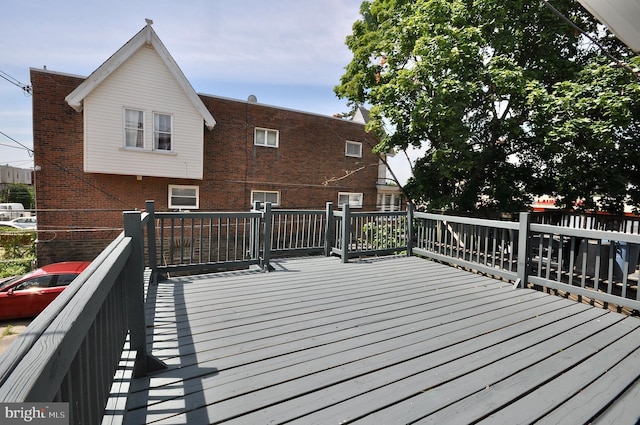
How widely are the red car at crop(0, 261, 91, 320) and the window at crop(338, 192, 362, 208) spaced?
11.2 metres

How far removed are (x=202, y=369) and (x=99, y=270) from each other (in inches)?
46.4

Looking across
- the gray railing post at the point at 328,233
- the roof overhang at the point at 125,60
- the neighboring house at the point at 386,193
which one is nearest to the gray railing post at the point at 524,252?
the gray railing post at the point at 328,233

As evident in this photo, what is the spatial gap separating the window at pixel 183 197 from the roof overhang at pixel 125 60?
283 centimetres

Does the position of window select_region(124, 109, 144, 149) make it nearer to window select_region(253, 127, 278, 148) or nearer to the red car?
window select_region(253, 127, 278, 148)

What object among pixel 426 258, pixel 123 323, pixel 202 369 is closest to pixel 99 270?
pixel 123 323

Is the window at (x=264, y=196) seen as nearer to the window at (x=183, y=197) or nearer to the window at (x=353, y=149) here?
the window at (x=183, y=197)

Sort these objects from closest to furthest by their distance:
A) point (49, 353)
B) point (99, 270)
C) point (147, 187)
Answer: point (49, 353)
point (99, 270)
point (147, 187)

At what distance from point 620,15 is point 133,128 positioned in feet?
41.3

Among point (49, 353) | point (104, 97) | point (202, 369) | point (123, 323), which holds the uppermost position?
point (104, 97)

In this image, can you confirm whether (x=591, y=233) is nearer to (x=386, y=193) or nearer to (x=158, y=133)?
(x=158, y=133)

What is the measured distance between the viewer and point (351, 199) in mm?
17203

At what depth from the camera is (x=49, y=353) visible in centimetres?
85

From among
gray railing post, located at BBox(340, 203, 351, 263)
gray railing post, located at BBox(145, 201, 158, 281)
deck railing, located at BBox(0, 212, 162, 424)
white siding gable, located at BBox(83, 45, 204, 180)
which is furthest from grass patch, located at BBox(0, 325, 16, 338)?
deck railing, located at BBox(0, 212, 162, 424)

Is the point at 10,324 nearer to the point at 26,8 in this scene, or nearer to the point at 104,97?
the point at 104,97
